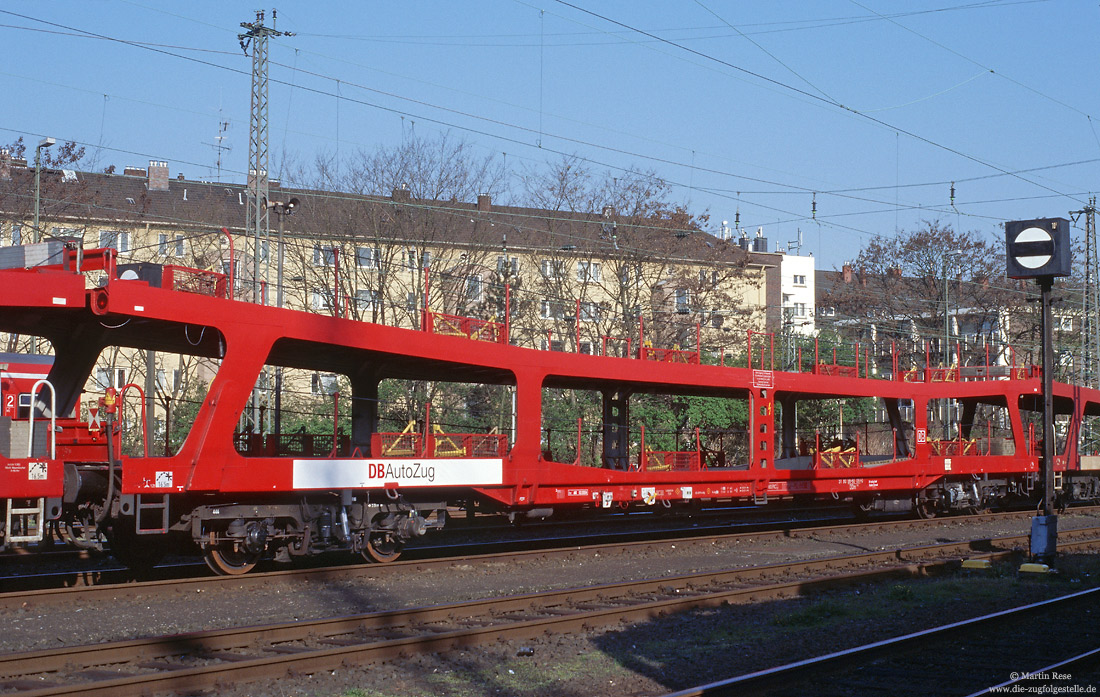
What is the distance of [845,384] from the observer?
24.1m

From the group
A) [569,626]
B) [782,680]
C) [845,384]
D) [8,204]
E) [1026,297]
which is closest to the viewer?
[782,680]

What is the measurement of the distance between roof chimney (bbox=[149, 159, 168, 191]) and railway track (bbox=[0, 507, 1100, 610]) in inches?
1552

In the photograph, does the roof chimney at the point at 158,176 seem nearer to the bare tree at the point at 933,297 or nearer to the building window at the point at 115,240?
the building window at the point at 115,240

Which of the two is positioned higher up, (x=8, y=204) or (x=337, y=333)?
(x=8, y=204)

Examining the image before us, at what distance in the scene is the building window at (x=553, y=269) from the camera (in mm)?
42969

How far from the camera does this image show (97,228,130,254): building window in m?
36.2

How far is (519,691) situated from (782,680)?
6.52 feet

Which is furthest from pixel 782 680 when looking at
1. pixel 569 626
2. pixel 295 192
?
pixel 295 192

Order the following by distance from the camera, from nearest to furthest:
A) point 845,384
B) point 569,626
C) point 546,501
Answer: point 569,626
point 546,501
point 845,384

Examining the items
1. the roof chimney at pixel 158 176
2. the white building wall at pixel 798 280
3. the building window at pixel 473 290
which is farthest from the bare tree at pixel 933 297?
the roof chimney at pixel 158 176

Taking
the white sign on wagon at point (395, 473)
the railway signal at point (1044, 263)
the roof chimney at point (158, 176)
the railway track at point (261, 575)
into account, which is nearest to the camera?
the railway track at point (261, 575)

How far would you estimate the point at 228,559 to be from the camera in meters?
A: 14.1

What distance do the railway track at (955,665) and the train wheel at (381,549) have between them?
8.43m

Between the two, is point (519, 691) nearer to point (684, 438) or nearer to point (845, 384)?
point (845, 384)
